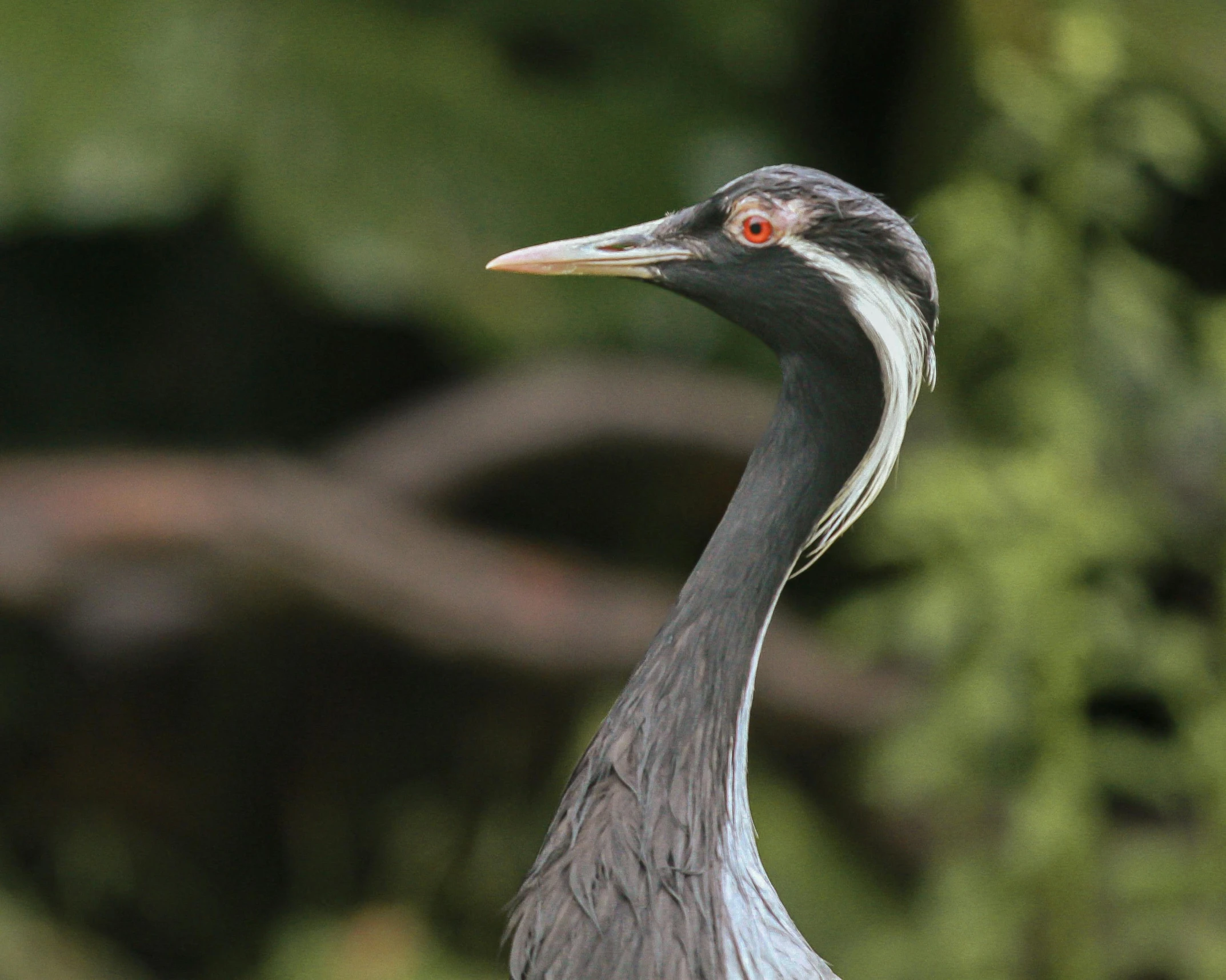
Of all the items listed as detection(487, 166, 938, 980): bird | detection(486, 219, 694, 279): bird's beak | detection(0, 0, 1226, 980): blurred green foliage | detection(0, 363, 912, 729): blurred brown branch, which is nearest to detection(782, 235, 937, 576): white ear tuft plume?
detection(487, 166, 938, 980): bird

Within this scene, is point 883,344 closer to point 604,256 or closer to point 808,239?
point 808,239

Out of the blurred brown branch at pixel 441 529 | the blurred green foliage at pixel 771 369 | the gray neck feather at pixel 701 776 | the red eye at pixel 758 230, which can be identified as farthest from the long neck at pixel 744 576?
the blurred brown branch at pixel 441 529

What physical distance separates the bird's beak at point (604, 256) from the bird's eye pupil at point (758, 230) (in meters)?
0.06

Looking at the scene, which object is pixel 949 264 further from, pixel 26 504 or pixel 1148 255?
pixel 26 504

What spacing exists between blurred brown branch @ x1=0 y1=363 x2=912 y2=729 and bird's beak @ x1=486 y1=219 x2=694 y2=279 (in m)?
2.03

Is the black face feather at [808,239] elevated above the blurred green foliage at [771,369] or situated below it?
below

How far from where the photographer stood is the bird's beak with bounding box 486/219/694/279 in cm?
144

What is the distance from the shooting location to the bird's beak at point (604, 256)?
1444mm

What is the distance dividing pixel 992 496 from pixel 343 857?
2374mm

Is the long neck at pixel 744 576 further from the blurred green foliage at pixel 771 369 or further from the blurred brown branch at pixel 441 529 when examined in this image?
the blurred brown branch at pixel 441 529

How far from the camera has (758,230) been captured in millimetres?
1412

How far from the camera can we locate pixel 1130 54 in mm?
3455

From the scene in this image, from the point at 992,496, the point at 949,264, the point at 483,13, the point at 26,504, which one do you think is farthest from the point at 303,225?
the point at 992,496

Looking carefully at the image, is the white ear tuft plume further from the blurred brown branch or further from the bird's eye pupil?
the blurred brown branch
